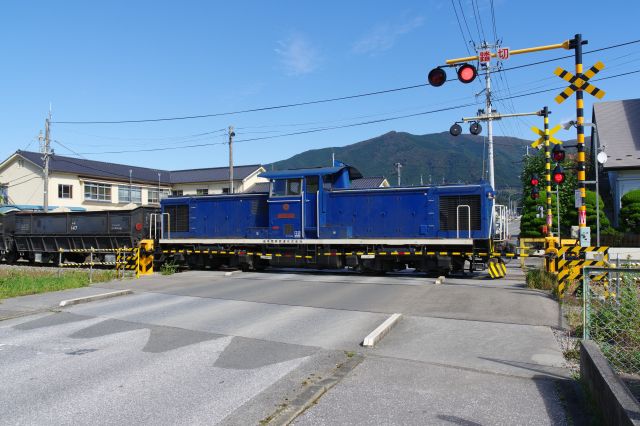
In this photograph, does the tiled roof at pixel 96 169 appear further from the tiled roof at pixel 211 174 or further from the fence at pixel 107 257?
the fence at pixel 107 257

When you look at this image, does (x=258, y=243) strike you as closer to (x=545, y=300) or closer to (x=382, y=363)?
(x=545, y=300)

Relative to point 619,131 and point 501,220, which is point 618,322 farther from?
point 619,131

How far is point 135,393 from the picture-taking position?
17.5 ft

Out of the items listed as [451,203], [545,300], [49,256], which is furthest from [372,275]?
[49,256]

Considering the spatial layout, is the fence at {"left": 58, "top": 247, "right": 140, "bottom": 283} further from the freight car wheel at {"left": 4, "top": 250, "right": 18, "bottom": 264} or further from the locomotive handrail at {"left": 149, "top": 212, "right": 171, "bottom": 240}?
the freight car wheel at {"left": 4, "top": 250, "right": 18, "bottom": 264}

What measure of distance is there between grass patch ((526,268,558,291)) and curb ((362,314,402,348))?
5805 millimetres

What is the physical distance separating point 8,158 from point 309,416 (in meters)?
53.3

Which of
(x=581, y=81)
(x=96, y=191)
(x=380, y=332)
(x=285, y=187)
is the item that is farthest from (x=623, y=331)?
(x=96, y=191)

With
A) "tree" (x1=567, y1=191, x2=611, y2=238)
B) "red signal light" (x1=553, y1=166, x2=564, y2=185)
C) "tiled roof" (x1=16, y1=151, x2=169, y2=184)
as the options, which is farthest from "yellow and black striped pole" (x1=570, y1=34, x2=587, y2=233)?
"tiled roof" (x1=16, y1=151, x2=169, y2=184)

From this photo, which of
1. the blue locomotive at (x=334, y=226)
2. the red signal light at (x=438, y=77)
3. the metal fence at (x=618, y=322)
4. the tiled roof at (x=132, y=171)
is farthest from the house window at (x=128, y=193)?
the metal fence at (x=618, y=322)

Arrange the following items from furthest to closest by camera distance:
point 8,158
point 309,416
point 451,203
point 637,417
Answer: point 8,158 → point 451,203 → point 309,416 → point 637,417

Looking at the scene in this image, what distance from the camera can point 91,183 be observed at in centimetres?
4791

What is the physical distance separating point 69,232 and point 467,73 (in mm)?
20195

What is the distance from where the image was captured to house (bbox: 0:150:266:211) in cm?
4606
